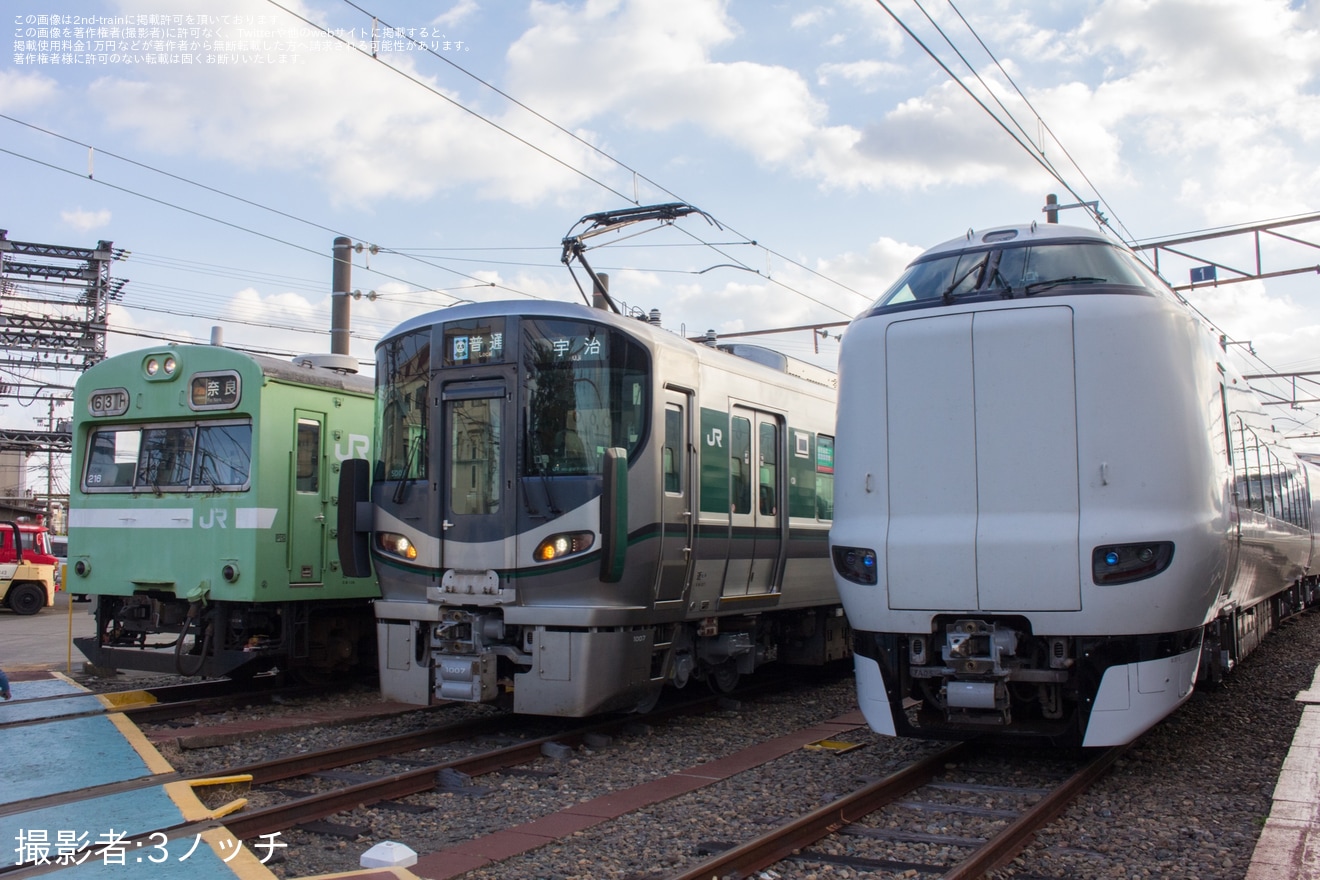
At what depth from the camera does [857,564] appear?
6988 mm

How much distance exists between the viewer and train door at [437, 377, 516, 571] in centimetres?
821

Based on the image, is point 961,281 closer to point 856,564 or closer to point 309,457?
point 856,564

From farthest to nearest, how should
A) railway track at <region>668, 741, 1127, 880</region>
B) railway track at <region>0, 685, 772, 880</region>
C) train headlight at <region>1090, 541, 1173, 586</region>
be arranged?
train headlight at <region>1090, 541, 1173, 586</region>, railway track at <region>0, 685, 772, 880</region>, railway track at <region>668, 741, 1127, 880</region>

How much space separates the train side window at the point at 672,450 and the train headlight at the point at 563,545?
0.87 meters

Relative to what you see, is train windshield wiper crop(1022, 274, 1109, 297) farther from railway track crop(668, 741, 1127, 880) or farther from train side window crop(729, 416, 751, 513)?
train side window crop(729, 416, 751, 513)

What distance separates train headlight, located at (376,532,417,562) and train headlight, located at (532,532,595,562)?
3.64ft

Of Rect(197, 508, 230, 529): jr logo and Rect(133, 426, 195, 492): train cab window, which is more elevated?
Rect(133, 426, 195, 492): train cab window

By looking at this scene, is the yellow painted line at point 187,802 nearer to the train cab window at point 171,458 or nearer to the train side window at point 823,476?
the train cab window at point 171,458

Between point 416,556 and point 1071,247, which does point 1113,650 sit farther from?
point 416,556

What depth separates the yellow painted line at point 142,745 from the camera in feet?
23.0

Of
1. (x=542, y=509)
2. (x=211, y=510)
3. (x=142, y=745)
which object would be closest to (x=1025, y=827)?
(x=542, y=509)

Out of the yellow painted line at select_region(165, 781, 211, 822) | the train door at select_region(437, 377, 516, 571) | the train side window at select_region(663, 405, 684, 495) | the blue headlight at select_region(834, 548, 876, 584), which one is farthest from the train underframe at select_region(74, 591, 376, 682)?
the blue headlight at select_region(834, 548, 876, 584)

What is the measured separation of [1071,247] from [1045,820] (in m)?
3.44

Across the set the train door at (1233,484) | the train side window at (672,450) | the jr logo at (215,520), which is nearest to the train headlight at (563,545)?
the train side window at (672,450)
